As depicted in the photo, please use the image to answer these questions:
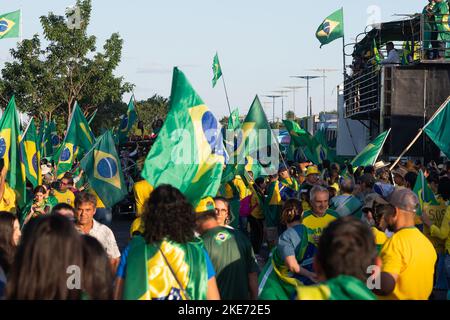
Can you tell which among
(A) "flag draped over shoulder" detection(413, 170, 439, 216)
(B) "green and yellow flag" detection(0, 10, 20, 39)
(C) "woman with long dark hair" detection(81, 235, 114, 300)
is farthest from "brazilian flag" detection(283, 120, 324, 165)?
(C) "woman with long dark hair" detection(81, 235, 114, 300)

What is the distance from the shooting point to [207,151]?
7.65 m

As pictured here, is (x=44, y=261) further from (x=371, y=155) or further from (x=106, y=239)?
(x=371, y=155)

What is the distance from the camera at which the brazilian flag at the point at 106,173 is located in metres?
10.6

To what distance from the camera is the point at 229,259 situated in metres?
6.67

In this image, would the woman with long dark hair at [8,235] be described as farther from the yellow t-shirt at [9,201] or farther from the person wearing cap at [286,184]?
the person wearing cap at [286,184]

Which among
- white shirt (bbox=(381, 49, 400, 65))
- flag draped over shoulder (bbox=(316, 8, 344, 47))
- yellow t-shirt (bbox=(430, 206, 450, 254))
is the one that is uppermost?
flag draped over shoulder (bbox=(316, 8, 344, 47))

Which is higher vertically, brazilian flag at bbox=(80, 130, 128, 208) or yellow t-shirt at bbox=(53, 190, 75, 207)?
brazilian flag at bbox=(80, 130, 128, 208)

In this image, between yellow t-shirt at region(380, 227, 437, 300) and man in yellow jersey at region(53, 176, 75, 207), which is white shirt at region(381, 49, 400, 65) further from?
yellow t-shirt at region(380, 227, 437, 300)

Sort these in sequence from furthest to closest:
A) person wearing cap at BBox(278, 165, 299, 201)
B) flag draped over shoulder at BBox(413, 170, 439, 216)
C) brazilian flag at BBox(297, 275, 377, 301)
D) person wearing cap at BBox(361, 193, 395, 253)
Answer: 1. person wearing cap at BBox(278, 165, 299, 201)
2. flag draped over shoulder at BBox(413, 170, 439, 216)
3. person wearing cap at BBox(361, 193, 395, 253)
4. brazilian flag at BBox(297, 275, 377, 301)

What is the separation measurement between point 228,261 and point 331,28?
19.6 m

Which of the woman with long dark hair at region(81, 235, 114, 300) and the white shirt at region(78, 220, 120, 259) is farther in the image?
the white shirt at region(78, 220, 120, 259)

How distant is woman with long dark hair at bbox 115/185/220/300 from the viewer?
5.08 meters

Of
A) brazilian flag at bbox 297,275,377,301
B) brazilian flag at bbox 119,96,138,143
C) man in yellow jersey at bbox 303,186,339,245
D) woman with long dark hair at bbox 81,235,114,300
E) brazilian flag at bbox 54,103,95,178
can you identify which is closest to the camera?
brazilian flag at bbox 297,275,377,301

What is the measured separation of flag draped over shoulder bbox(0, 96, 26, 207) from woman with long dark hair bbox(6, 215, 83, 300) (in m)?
6.75
